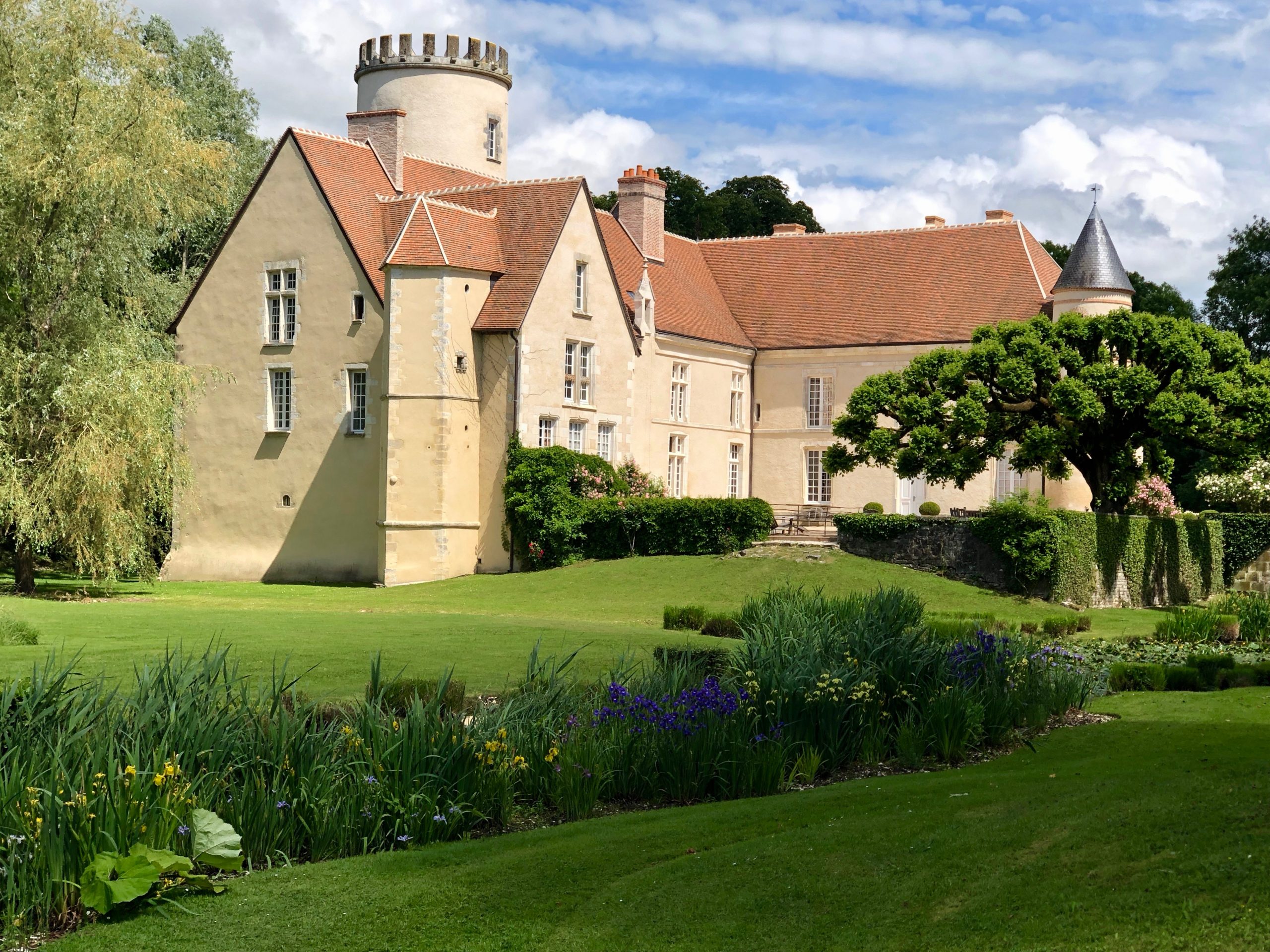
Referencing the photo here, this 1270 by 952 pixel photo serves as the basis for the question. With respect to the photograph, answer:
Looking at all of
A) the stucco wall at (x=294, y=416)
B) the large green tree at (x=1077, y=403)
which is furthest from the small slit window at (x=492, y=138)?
the large green tree at (x=1077, y=403)

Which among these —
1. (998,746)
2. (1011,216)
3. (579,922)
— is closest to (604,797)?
(579,922)

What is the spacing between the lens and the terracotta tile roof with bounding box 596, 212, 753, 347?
43.3 m

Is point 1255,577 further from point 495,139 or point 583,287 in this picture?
point 495,139

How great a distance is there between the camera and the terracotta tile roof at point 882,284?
45.0 meters

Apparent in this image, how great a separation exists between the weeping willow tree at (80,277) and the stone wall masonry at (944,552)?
16.6 m

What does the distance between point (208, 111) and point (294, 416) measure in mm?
14596

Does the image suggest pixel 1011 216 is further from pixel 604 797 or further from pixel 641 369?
pixel 604 797

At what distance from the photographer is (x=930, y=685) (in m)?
12.5

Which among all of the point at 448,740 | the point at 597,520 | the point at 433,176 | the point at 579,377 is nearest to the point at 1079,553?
the point at 597,520

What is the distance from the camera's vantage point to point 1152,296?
6062 centimetres

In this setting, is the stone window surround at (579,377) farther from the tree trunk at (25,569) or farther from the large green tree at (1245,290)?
the large green tree at (1245,290)

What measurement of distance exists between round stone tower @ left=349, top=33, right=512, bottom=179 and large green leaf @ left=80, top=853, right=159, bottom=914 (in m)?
39.8

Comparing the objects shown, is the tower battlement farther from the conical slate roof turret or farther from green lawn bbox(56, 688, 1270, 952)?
green lawn bbox(56, 688, 1270, 952)

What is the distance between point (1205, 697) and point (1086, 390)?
57.1 feet
